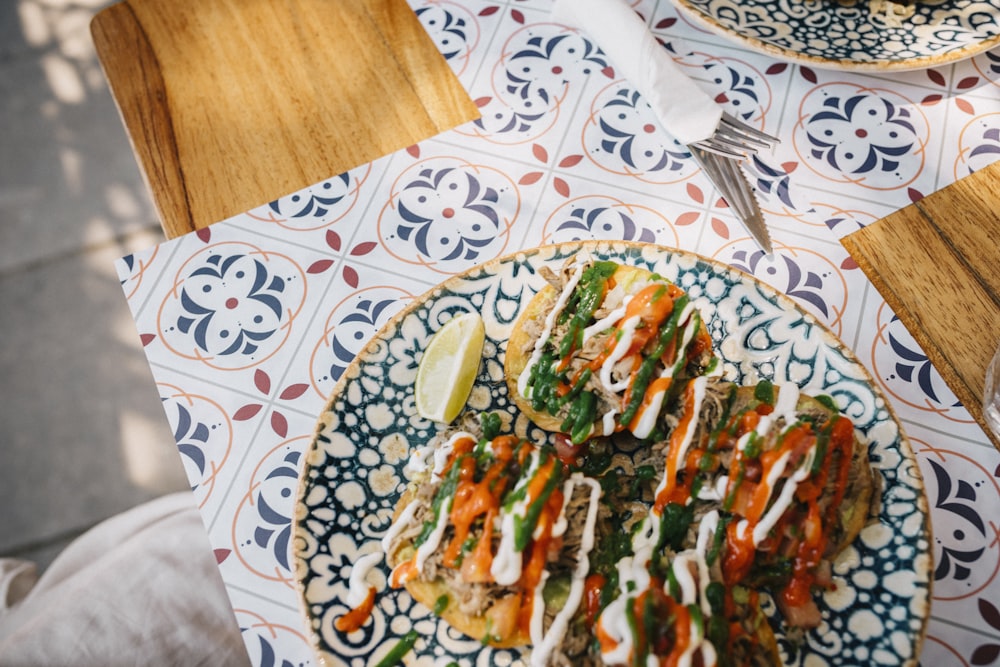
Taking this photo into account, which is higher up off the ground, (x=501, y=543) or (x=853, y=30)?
(x=853, y=30)

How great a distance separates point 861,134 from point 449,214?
1490 mm

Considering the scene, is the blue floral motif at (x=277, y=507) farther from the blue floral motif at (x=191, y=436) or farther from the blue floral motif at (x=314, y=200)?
the blue floral motif at (x=314, y=200)

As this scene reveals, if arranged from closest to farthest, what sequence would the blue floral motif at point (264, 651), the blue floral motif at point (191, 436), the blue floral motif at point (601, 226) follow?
the blue floral motif at point (264, 651), the blue floral motif at point (191, 436), the blue floral motif at point (601, 226)

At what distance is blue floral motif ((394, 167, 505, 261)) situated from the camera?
2496mm

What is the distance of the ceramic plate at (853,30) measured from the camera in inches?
95.7

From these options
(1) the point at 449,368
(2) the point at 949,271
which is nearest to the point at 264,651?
(1) the point at 449,368

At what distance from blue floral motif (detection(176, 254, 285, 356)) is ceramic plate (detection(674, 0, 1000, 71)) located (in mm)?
1771

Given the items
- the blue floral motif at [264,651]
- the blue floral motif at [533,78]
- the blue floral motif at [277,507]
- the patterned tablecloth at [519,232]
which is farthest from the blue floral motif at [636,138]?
the blue floral motif at [264,651]

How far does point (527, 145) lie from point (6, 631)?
2.53 meters

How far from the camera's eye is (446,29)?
292 cm

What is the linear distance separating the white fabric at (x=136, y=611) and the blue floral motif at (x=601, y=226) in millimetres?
1640

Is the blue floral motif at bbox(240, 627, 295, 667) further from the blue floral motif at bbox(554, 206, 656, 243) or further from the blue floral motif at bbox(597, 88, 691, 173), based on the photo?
the blue floral motif at bbox(597, 88, 691, 173)

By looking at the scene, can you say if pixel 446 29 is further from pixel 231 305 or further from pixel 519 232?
pixel 231 305

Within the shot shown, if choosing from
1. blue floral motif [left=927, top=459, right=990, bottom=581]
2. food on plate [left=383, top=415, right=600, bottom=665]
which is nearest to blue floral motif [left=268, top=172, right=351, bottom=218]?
food on plate [left=383, top=415, right=600, bottom=665]
